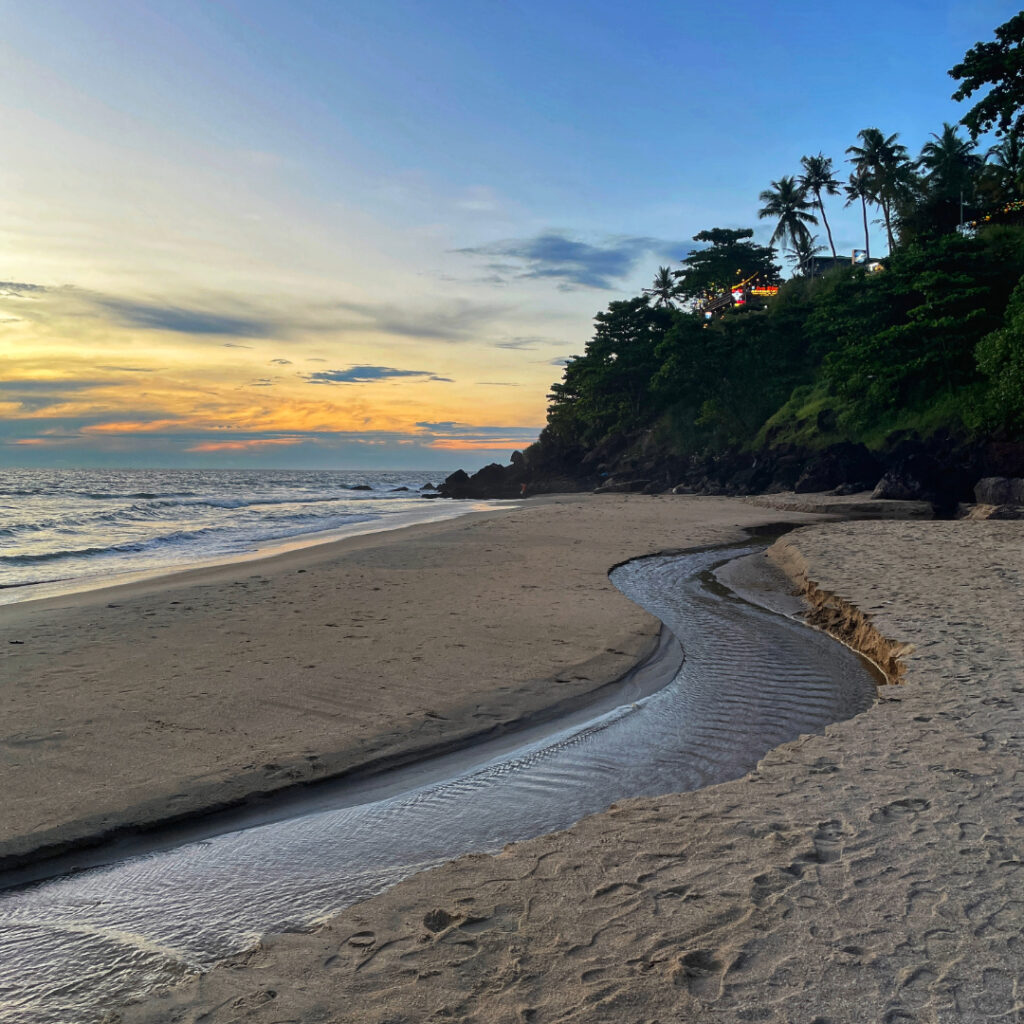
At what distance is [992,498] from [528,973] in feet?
93.1

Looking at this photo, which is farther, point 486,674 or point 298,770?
point 486,674

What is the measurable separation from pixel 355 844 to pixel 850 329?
39710 millimetres

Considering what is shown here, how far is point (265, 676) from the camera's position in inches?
291

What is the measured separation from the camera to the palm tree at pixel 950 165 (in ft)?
141

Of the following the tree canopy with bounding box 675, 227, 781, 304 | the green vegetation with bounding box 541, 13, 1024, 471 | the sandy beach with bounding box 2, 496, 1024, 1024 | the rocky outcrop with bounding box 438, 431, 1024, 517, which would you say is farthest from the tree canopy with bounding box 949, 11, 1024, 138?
the tree canopy with bounding box 675, 227, 781, 304

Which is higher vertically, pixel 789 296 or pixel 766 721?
pixel 789 296

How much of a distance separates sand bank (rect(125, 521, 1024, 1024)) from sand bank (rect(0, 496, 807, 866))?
2.10 meters

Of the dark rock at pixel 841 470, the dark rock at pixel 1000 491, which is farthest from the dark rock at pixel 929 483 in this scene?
the dark rock at pixel 841 470

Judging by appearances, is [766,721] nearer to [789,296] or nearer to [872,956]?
[872,956]

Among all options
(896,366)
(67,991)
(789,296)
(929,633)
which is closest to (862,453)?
(896,366)

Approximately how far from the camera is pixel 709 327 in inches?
2074

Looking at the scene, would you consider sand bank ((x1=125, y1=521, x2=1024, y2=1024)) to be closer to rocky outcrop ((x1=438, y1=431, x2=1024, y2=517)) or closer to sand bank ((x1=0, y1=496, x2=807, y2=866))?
sand bank ((x1=0, y1=496, x2=807, y2=866))

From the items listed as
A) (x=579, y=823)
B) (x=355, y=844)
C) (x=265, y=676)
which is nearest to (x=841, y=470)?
(x=265, y=676)

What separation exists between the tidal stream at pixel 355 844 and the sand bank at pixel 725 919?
0.40 m
